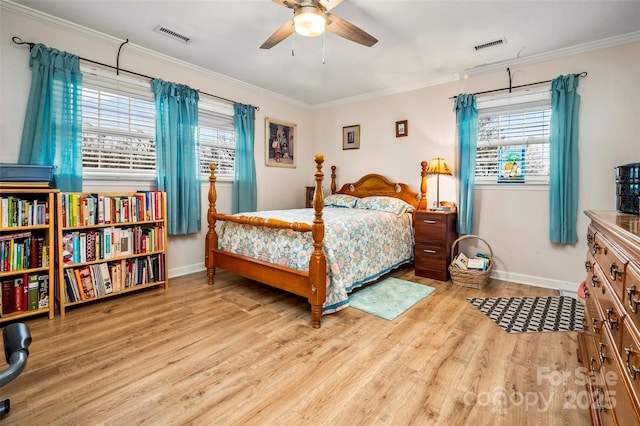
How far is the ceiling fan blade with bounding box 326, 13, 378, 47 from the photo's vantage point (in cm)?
217

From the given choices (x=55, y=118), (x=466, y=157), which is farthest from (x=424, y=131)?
(x=55, y=118)

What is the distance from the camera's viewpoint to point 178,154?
3492 mm

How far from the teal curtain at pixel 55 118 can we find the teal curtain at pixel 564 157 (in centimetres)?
463

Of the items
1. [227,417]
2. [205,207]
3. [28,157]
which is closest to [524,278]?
[227,417]

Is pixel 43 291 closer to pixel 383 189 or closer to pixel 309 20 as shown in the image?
pixel 309 20

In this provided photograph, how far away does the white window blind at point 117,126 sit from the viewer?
2.96 metres

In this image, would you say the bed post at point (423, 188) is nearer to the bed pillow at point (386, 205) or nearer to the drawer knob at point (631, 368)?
the bed pillow at point (386, 205)

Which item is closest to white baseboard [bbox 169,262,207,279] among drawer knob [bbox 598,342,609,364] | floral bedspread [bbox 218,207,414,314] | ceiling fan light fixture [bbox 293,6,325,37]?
floral bedspread [bbox 218,207,414,314]

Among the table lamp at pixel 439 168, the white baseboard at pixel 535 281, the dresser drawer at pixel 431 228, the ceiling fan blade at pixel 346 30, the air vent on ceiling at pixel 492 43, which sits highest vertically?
the air vent on ceiling at pixel 492 43

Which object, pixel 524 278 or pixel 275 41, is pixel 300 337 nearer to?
pixel 275 41

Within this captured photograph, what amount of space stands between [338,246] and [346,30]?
1701 mm

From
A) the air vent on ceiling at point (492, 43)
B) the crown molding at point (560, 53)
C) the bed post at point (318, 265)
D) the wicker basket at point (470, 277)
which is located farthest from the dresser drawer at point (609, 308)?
the crown molding at point (560, 53)

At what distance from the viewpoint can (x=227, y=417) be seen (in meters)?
1.45

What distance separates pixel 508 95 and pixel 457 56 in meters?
0.77
